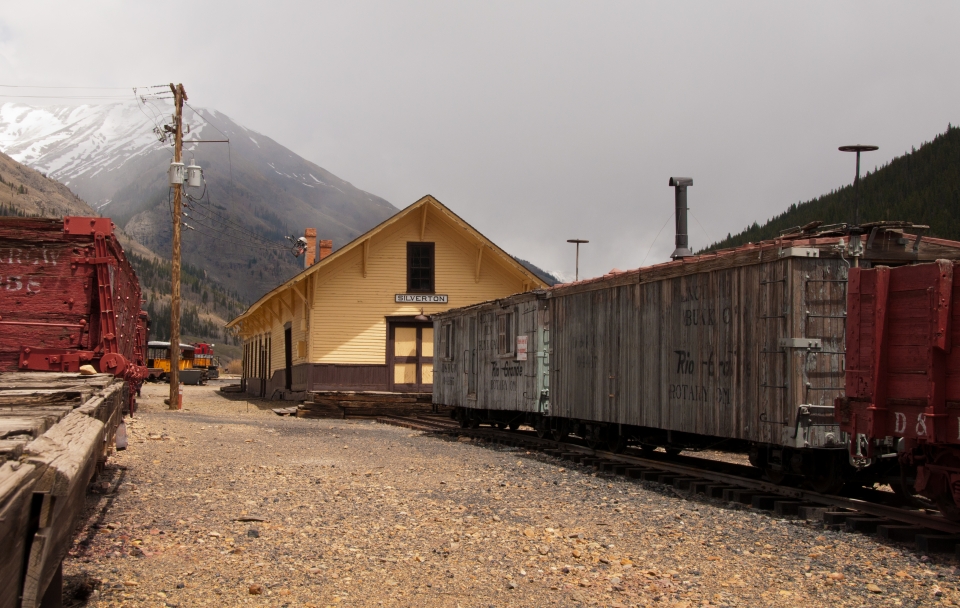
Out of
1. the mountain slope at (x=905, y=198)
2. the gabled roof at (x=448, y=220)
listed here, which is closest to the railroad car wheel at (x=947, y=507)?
the gabled roof at (x=448, y=220)

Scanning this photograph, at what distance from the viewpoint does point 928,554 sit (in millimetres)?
6898

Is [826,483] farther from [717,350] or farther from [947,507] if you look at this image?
[947,507]

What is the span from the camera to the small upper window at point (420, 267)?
1117 inches

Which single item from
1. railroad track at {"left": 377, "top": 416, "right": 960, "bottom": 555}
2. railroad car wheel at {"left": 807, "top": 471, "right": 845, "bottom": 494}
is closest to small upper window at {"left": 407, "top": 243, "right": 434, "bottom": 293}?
railroad track at {"left": 377, "top": 416, "right": 960, "bottom": 555}

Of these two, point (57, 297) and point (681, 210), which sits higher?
point (681, 210)

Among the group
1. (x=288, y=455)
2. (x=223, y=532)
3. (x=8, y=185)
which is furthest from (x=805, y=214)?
(x=8, y=185)

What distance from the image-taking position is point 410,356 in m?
28.0

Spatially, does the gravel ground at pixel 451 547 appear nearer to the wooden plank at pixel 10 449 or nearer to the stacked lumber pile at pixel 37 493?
the stacked lumber pile at pixel 37 493

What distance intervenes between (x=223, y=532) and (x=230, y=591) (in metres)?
1.79

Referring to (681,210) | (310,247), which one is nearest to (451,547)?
(681,210)

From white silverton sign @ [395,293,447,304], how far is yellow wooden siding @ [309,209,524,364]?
149mm

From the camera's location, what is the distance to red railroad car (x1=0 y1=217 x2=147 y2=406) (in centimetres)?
879

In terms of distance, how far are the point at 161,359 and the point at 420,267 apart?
4059 cm

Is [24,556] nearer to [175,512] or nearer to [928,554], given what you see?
[175,512]
